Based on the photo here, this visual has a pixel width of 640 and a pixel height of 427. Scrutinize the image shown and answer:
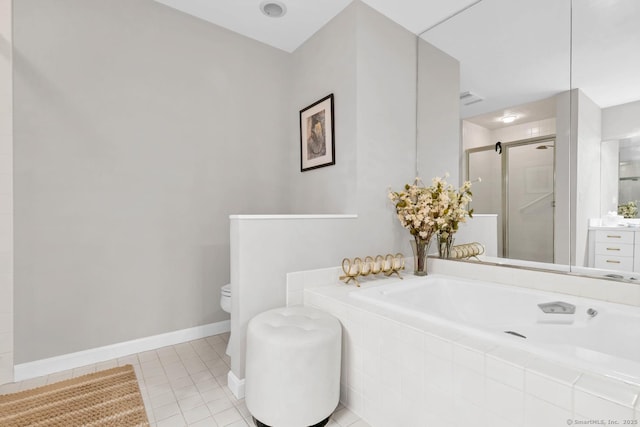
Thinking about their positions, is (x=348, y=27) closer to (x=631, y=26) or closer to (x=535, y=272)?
(x=631, y=26)

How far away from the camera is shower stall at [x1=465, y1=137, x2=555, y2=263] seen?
193 cm

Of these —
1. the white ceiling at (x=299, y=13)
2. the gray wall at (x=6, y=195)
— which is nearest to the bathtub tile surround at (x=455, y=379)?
the gray wall at (x=6, y=195)

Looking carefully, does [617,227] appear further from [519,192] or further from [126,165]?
[126,165]

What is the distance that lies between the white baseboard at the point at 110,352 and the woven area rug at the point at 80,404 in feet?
0.69

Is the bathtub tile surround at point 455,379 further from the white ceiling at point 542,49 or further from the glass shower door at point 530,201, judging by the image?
the white ceiling at point 542,49

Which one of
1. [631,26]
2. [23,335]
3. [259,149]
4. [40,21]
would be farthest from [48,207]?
[631,26]

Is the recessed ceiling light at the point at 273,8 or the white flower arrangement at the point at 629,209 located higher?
the recessed ceiling light at the point at 273,8

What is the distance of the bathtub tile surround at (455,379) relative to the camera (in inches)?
34.4

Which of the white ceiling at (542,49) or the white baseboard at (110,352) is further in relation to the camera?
the white baseboard at (110,352)

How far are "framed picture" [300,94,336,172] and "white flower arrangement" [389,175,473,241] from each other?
→ 627 millimetres

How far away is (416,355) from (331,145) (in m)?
1.67

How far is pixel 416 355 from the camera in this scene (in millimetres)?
1259


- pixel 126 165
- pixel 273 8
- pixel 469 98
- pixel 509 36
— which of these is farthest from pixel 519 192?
pixel 126 165

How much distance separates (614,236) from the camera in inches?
65.0
